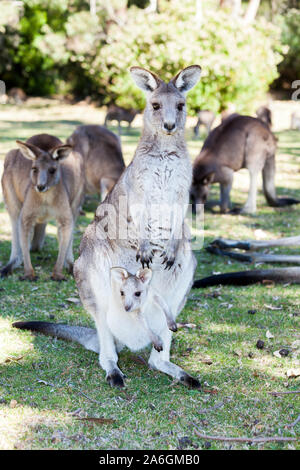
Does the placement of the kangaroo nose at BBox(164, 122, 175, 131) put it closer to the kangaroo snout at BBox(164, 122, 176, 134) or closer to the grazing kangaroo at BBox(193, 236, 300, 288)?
the kangaroo snout at BBox(164, 122, 176, 134)

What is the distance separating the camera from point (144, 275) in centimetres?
293

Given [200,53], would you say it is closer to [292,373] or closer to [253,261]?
[253,261]

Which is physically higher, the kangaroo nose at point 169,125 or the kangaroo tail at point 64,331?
the kangaroo nose at point 169,125

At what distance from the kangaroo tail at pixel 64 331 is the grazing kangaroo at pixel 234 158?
150 inches

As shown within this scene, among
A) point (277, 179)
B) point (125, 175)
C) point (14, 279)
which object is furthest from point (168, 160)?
point (277, 179)

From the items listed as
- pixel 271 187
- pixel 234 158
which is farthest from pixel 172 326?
pixel 271 187

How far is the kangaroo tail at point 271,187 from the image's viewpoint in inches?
287

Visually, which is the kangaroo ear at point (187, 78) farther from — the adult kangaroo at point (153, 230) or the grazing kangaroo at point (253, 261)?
the grazing kangaroo at point (253, 261)

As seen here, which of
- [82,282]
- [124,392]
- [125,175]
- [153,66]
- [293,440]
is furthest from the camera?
[153,66]

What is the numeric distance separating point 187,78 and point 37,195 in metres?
1.84

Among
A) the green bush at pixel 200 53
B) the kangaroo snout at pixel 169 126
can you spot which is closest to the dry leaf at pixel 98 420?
the kangaroo snout at pixel 169 126

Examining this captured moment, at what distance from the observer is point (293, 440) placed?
2.38 meters
